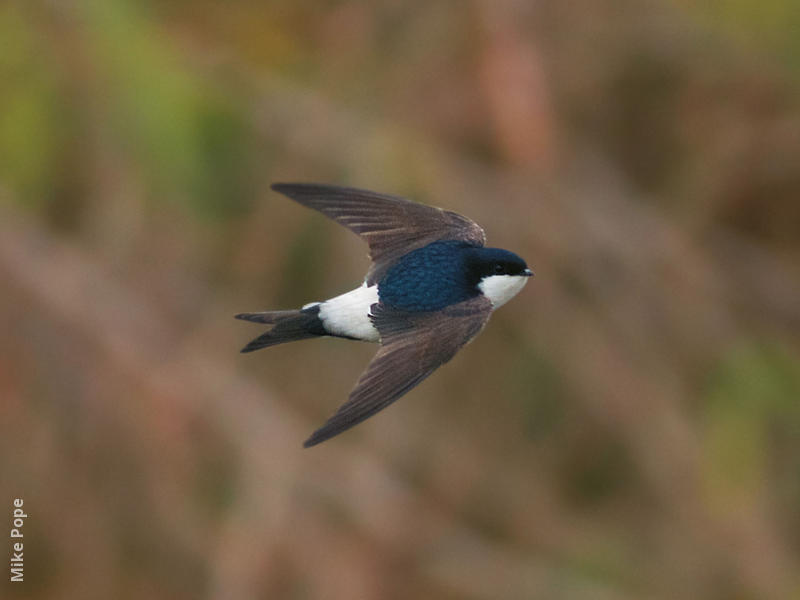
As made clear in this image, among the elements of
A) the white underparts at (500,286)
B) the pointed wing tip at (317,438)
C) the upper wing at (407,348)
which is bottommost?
the pointed wing tip at (317,438)

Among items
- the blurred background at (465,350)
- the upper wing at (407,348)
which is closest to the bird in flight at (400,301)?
the upper wing at (407,348)

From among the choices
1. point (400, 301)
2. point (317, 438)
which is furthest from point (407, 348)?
point (317, 438)

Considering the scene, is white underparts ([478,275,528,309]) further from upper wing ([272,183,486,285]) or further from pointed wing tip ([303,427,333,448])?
pointed wing tip ([303,427,333,448])

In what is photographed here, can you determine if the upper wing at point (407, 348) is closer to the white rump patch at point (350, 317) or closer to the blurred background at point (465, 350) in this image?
the white rump patch at point (350, 317)

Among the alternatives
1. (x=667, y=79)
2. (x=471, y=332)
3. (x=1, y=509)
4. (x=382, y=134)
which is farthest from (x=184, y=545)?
(x=471, y=332)

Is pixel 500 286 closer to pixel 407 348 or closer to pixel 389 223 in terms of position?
pixel 407 348

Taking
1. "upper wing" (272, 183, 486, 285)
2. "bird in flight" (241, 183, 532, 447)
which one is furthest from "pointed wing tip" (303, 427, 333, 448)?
"upper wing" (272, 183, 486, 285)
